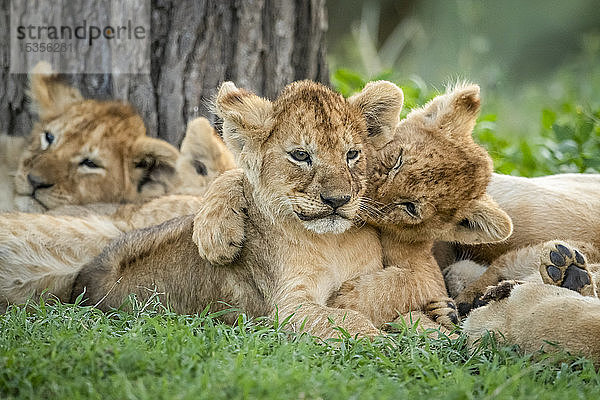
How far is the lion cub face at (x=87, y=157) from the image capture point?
4930 mm

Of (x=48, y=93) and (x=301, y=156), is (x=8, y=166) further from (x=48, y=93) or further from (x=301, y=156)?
(x=301, y=156)

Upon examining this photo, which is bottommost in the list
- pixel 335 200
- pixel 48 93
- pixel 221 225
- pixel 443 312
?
pixel 443 312

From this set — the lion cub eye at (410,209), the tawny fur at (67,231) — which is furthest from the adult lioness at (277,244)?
the tawny fur at (67,231)

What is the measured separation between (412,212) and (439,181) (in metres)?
0.19

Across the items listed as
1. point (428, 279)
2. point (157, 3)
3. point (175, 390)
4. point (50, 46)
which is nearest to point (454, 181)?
point (428, 279)

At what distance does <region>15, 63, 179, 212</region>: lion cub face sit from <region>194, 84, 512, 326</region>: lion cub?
146 centimetres

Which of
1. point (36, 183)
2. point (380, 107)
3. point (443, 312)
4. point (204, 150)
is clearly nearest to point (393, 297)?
point (443, 312)

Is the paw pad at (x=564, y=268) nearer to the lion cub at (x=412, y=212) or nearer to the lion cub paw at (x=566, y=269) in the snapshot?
the lion cub paw at (x=566, y=269)

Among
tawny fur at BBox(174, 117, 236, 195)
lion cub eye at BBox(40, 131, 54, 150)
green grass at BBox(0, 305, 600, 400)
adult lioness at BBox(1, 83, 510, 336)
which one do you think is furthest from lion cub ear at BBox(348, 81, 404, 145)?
lion cub eye at BBox(40, 131, 54, 150)

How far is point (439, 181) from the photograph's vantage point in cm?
363

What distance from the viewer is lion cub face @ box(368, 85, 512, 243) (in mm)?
3641

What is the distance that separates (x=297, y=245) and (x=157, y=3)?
87.4 inches

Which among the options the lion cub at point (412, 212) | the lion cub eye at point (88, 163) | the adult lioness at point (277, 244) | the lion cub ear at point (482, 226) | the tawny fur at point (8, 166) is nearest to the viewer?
the adult lioness at point (277, 244)

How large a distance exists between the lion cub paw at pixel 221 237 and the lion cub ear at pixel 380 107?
74 cm
